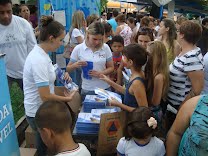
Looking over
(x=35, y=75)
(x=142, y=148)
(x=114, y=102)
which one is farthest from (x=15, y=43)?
(x=142, y=148)

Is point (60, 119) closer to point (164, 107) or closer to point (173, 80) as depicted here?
point (173, 80)

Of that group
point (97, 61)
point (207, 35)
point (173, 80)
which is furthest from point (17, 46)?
point (207, 35)

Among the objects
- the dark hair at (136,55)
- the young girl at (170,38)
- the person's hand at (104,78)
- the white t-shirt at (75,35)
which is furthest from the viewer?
the white t-shirt at (75,35)

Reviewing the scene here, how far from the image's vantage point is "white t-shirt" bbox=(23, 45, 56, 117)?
2.17m

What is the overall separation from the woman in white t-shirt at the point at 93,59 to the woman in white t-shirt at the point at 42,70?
838mm

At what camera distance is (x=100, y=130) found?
2373 millimetres

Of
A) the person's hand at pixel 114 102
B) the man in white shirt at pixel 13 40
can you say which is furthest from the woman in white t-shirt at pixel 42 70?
the man in white shirt at pixel 13 40

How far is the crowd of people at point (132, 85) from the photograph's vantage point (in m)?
1.59

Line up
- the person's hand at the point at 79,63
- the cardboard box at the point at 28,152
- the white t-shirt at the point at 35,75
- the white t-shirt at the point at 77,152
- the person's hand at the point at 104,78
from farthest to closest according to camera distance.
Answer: the person's hand at the point at 79,63
the person's hand at the point at 104,78
the cardboard box at the point at 28,152
the white t-shirt at the point at 35,75
the white t-shirt at the point at 77,152

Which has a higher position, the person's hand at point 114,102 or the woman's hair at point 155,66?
the woman's hair at point 155,66

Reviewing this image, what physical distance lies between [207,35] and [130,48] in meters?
3.09

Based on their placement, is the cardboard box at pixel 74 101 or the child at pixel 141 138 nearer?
the child at pixel 141 138

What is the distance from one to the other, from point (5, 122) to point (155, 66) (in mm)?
1532

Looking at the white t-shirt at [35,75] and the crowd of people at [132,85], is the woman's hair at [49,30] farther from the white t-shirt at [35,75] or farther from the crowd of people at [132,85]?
the white t-shirt at [35,75]
